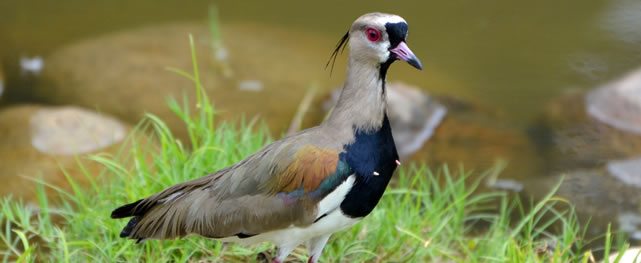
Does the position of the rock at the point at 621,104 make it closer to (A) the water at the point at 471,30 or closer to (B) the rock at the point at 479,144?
(A) the water at the point at 471,30

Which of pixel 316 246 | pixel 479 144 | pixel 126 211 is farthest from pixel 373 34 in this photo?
pixel 479 144

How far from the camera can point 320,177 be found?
10.6 feet

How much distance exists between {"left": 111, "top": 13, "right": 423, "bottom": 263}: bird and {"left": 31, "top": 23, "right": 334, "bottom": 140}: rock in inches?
105

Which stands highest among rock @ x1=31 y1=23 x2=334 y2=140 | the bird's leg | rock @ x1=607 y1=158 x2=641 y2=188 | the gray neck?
the gray neck

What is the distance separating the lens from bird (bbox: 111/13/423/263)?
321 centimetres

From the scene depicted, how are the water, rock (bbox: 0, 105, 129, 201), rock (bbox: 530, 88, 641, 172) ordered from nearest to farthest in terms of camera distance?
rock (bbox: 0, 105, 129, 201)
rock (bbox: 530, 88, 641, 172)
the water

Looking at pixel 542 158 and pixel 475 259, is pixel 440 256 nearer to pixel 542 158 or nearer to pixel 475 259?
pixel 475 259

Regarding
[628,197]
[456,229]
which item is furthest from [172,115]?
[628,197]

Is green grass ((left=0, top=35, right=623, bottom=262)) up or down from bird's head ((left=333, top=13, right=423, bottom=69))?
down

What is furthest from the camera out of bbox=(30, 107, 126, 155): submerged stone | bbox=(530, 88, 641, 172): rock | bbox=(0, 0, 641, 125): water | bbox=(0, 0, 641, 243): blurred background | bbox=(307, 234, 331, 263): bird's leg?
bbox=(0, 0, 641, 125): water

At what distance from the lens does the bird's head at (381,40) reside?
3148 mm

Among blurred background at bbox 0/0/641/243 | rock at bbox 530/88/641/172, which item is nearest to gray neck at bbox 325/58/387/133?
blurred background at bbox 0/0/641/243

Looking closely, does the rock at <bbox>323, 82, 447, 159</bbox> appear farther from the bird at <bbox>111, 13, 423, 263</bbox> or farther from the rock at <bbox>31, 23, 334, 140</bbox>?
the bird at <bbox>111, 13, 423, 263</bbox>

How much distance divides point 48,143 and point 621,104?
12.7 feet
